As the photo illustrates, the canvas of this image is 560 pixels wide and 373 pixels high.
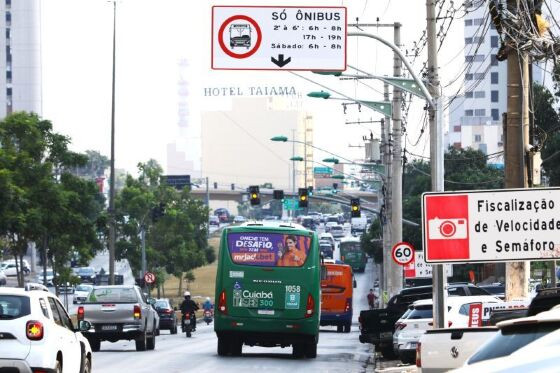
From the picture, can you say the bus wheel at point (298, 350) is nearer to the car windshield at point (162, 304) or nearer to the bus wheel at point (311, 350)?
the bus wheel at point (311, 350)

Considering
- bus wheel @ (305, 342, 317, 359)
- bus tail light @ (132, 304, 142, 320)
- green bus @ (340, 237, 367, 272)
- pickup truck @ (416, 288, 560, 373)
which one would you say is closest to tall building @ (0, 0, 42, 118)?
green bus @ (340, 237, 367, 272)

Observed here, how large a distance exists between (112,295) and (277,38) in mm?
14366

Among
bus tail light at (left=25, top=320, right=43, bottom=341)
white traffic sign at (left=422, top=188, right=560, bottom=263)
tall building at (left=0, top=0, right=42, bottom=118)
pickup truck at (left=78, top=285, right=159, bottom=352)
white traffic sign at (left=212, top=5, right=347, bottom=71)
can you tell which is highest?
tall building at (left=0, top=0, right=42, bottom=118)

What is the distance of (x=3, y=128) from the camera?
54.5m

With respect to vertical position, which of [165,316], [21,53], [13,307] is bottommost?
[165,316]

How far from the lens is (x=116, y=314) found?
3697 cm

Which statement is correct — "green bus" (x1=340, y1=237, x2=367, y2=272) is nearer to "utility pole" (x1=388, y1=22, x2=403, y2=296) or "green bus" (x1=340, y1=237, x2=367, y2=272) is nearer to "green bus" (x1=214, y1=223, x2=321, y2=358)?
"utility pole" (x1=388, y1=22, x2=403, y2=296)

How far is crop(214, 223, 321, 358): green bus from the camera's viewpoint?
115ft

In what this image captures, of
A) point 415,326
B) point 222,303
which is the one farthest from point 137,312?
point 415,326

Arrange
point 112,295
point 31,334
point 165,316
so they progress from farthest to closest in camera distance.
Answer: point 165,316 < point 112,295 < point 31,334

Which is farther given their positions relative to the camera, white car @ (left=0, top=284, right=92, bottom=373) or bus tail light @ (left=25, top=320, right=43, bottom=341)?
bus tail light @ (left=25, top=320, right=43, bottom=341)

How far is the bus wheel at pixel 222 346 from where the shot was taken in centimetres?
3591

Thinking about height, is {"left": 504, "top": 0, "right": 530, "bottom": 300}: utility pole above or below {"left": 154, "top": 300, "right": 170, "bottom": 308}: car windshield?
above

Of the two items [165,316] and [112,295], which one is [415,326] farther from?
[165,316]
